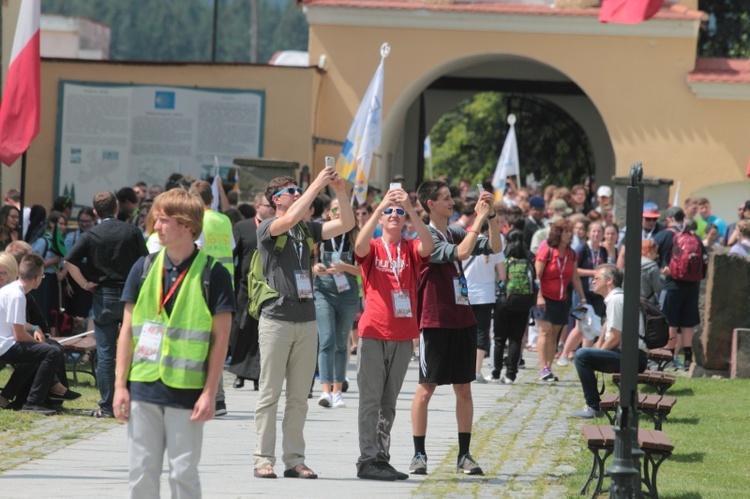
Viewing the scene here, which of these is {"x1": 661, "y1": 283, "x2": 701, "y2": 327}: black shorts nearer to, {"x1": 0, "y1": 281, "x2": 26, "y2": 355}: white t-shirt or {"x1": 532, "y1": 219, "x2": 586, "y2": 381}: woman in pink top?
{"x1": 532, "y1": 219, "x2": 586, "y2": 381}: woman in pink top

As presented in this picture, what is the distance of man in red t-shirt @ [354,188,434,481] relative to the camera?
849 cm

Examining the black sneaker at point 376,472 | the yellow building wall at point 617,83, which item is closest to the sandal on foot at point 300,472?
the black sneaker at point 376,472

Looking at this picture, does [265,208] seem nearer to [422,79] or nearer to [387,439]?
[387,439]

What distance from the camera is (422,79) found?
24562mm

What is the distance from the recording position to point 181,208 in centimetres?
627

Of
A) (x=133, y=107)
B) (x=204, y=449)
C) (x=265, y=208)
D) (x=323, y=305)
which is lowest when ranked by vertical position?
(x=204, y=449)

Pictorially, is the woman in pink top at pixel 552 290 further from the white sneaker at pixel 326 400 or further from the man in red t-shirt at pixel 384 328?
the man in red t-shirt at pixel 384 328

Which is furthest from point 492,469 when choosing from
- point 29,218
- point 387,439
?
point 29,218

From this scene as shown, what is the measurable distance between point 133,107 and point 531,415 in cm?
1335

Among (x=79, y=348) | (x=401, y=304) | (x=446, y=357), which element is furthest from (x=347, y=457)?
(x=79, y=348)

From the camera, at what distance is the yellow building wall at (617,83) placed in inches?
939

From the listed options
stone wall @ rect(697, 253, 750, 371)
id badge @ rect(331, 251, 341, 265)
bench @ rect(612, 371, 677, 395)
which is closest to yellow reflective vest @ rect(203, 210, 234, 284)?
id badge @ rect(331, 251, 341, 265)

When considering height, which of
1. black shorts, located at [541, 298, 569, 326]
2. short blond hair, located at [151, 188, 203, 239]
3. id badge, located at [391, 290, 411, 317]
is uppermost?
short blond hair, located at [151, 188, 203, 239]

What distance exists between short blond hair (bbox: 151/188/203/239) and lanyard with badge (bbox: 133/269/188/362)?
278 mm
